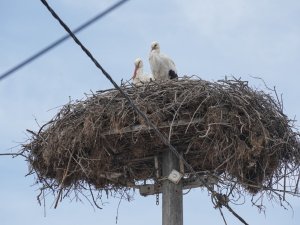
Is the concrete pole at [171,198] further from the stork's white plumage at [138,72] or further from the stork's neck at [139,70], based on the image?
the stork's neck at [139,70]

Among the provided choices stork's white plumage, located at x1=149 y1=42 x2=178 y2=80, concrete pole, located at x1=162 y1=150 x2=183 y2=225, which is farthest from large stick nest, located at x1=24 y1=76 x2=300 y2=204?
stork's white plumage, located at x1=149 y1=42 x2=178 y2=80

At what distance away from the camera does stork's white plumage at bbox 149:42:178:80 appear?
9617mm

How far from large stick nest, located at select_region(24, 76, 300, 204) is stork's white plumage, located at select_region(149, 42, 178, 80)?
2.03 meters

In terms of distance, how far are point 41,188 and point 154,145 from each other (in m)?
1.08

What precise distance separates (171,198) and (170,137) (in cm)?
50

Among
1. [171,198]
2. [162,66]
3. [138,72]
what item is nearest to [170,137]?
[171,198]

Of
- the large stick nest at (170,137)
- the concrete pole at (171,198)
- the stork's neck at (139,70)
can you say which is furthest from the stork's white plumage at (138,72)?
the concrete pole at (171,198)

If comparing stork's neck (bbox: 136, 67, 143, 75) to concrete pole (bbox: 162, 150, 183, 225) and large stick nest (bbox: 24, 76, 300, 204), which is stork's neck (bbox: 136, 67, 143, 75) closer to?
large stick nest (bbox: 24, 76, 300, 204)

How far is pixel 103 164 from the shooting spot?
7.27m

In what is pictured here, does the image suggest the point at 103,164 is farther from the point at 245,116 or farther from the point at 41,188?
the point at 245,116

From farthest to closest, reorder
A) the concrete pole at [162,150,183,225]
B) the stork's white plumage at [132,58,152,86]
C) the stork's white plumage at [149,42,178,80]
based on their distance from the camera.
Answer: the stork's white plumage at [132,58,152,86], the stork's white plumage at [149,42,178,80], the concrete pole at [162,150,183,225]

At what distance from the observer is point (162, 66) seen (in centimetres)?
971

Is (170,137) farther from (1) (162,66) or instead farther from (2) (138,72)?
(2) (138,72)

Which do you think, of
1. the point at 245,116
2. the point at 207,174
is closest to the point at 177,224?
the point at 207,174
